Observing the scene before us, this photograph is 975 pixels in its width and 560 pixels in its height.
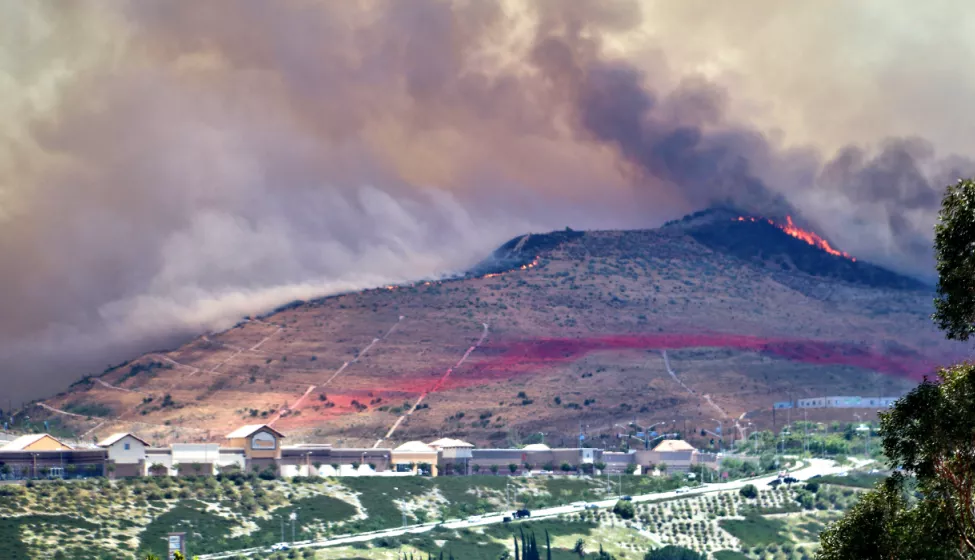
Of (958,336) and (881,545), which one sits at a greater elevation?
(958,336)

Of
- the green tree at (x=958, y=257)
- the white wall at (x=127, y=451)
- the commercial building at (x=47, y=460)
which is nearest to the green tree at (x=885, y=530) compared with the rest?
the green tree at (x=958, y=257)

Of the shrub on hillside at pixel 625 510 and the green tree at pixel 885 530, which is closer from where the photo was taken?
the green tree at pixel 885 530

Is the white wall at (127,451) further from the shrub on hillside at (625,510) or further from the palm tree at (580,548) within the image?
the shrub on hillside at (625,510)

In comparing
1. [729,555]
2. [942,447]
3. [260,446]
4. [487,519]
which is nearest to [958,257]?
[942,447]

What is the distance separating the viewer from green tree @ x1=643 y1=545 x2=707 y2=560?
486ft

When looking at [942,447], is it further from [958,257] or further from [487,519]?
[487,519]

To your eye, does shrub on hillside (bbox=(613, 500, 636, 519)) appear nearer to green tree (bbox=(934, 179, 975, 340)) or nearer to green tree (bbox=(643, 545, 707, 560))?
green tree (bbox=(643, 545, 707, 560))

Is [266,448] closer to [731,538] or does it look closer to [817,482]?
[731,538]

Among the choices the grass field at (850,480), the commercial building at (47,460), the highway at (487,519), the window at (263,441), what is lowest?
the highway at (487,519)

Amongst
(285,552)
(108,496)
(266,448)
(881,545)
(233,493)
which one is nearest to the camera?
(881,545)

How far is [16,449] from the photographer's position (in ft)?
561

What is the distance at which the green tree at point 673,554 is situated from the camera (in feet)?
486

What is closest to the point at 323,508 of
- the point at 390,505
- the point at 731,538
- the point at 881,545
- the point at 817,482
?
the point at 390,505

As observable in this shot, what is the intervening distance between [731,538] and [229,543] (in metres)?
60.5
